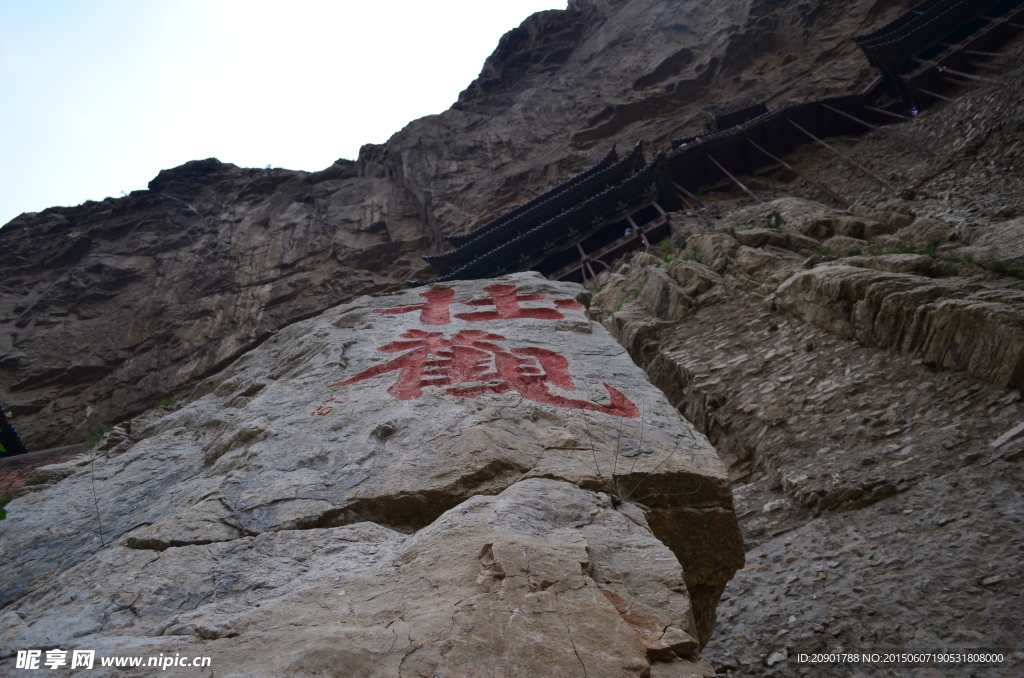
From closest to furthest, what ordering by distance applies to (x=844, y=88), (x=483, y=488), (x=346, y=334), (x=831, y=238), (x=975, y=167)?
(x=483, y=488)
(x=346, y=334)
(x=831, y=238)
(x=975, y=167)
(x=844, y=88)

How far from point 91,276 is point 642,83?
19070mm

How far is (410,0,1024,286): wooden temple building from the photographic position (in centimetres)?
1620

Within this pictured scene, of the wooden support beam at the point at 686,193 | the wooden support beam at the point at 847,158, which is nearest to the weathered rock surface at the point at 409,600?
the wooden support beam at the point at 847,158

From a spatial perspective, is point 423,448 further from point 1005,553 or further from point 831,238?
point 831,238

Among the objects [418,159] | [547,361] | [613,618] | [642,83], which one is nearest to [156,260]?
[418,159]

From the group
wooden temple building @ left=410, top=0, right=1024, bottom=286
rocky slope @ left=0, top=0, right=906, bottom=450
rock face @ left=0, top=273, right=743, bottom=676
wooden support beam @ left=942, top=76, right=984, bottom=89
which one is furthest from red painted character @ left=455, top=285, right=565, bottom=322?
wooden support beam @ left=942, top=76, right=984, bottom=89

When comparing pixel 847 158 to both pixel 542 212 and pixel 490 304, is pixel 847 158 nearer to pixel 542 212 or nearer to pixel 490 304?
pixel 542 212

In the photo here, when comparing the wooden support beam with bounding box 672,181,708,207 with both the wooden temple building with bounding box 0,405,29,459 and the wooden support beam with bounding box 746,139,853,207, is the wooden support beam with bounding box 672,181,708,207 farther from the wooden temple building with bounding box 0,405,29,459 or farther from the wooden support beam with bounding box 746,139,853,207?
the wooden temple building with bounding box 0,405,29,459

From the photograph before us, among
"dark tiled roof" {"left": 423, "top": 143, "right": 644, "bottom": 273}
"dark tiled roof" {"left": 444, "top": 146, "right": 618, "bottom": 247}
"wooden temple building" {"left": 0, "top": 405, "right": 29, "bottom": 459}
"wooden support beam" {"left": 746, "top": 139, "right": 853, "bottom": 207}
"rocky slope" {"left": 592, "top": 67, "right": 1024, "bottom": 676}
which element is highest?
"dark tiled roof" {"left": 444, "top": 146, "right": 618, "bottom": 247}

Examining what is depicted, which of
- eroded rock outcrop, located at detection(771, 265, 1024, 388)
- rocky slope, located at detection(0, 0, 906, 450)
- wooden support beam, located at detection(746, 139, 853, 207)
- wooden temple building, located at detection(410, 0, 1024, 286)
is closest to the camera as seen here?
eroded rock outcrop, located at detection(771, 265, 1024, 388)

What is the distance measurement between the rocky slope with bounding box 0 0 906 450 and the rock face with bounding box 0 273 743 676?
46.1ft

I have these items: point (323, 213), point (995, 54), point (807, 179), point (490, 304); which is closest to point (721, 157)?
point (807, 179)

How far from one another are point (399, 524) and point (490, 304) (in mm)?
3025

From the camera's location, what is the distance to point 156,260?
69.1 feet
